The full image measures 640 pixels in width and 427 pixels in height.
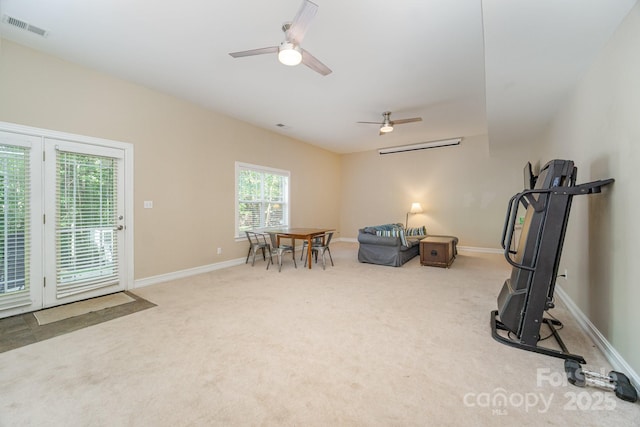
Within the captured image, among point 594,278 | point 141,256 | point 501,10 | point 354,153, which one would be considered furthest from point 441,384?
point 354,153

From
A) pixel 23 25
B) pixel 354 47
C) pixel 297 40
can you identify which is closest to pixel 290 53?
pixel 297 40

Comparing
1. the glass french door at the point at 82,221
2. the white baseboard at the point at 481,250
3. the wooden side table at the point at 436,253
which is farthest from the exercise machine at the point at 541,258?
the white baseboard at the point at 481,250

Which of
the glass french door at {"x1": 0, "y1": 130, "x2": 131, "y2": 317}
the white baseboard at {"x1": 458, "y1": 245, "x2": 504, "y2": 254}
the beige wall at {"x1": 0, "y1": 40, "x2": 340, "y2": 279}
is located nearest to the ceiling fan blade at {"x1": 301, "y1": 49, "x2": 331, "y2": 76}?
the beige wall at {"x1": 0, "y1": 40, "x2": 340, "y2": 279}

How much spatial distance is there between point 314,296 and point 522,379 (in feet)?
7.05

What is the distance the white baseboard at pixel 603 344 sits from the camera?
5.62 ft

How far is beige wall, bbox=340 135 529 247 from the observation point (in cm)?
651

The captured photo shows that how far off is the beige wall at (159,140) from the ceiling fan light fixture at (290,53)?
2676mm

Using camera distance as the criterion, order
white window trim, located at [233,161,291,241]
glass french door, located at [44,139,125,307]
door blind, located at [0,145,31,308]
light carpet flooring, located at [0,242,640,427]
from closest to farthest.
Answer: light carpet flooring, located at [0,242,640,427] → door blind, located at [0,145,31,308] → glass french door, located at [44,139,125,307] → white window trim, located at [233,161,291,241]

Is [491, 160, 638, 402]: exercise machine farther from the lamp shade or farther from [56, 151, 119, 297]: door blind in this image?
the lamp shade

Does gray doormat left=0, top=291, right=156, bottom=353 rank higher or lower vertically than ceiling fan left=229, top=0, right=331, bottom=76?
lower

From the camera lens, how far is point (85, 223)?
3348 mm

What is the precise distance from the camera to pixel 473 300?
3.24 meters

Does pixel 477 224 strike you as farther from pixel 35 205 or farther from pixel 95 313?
pixel 35 205

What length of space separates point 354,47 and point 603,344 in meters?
3.44
